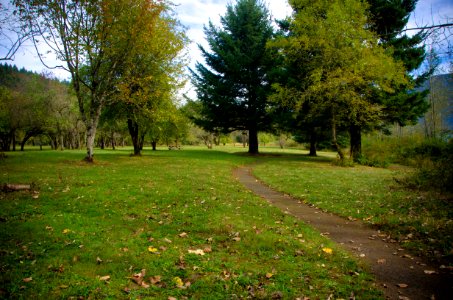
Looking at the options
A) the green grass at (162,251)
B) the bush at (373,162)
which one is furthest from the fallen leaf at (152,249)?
the bush at (373,162)

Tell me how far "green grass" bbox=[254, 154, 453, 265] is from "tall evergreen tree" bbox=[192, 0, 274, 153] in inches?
776

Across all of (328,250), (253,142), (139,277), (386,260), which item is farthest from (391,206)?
(253,142)

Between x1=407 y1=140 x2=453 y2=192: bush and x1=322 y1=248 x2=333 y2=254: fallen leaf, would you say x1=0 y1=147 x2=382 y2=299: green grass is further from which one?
x1=407 y1=140 x2=453 y2=192: bush

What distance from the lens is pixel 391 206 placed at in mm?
9852

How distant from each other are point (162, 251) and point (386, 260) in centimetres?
483

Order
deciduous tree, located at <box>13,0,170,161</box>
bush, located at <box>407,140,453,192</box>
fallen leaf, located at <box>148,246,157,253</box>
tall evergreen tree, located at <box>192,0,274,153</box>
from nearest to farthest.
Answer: fallen leaf, located at <box>148,246,157,253</box>, bush, located at <box>407,140,453,192</box>, deciduous tree, located at <box>13,0,170,161</box>, tall evergreen tree, located at <box>192,0,274,153</box>

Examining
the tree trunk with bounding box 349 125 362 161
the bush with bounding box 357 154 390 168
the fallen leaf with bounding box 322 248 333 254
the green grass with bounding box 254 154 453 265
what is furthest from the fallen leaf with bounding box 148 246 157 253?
the tree trunk with bounding box 349 125 362 161

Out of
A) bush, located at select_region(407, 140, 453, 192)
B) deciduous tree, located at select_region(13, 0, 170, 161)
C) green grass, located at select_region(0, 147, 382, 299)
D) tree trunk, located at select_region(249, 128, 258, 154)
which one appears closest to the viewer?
green grass, located at select_region(0, 147, 382, 299)

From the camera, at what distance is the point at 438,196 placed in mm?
10727

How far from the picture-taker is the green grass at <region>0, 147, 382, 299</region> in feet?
15.1

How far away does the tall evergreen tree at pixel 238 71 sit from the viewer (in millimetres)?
33375

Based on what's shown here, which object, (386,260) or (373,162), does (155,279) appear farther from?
(373,162)

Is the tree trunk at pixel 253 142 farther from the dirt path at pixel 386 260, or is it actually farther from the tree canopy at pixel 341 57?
the dirt path at pixel 386 260

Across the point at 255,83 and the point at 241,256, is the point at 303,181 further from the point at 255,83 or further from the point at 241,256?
the point at 255,83
